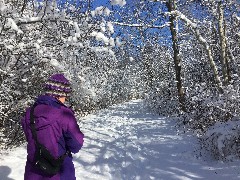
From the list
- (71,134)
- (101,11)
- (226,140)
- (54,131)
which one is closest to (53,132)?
(54,131)

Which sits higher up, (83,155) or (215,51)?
(215,51)

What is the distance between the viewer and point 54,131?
140 inches

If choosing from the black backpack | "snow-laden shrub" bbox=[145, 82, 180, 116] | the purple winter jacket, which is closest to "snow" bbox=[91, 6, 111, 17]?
the purple winter jacket

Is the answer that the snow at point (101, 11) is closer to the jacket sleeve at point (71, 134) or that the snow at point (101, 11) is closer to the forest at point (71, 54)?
the forest at point (71, 54)

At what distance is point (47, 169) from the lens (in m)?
3.52

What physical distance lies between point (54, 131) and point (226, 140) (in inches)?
191

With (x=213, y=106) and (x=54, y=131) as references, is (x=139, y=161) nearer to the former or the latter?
(x=213, y=106)

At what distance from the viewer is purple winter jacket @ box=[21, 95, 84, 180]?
11.6 ft

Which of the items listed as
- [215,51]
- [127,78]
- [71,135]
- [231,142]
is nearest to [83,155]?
[231,142]

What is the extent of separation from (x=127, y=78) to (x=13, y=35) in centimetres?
4398

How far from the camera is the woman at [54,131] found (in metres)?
3.54

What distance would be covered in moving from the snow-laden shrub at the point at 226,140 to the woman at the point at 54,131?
4.08m

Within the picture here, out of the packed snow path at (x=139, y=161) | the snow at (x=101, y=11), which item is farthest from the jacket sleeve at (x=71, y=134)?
the packed snow path at (x=139, y=161)

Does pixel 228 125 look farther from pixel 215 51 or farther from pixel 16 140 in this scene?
pixel 215 51
